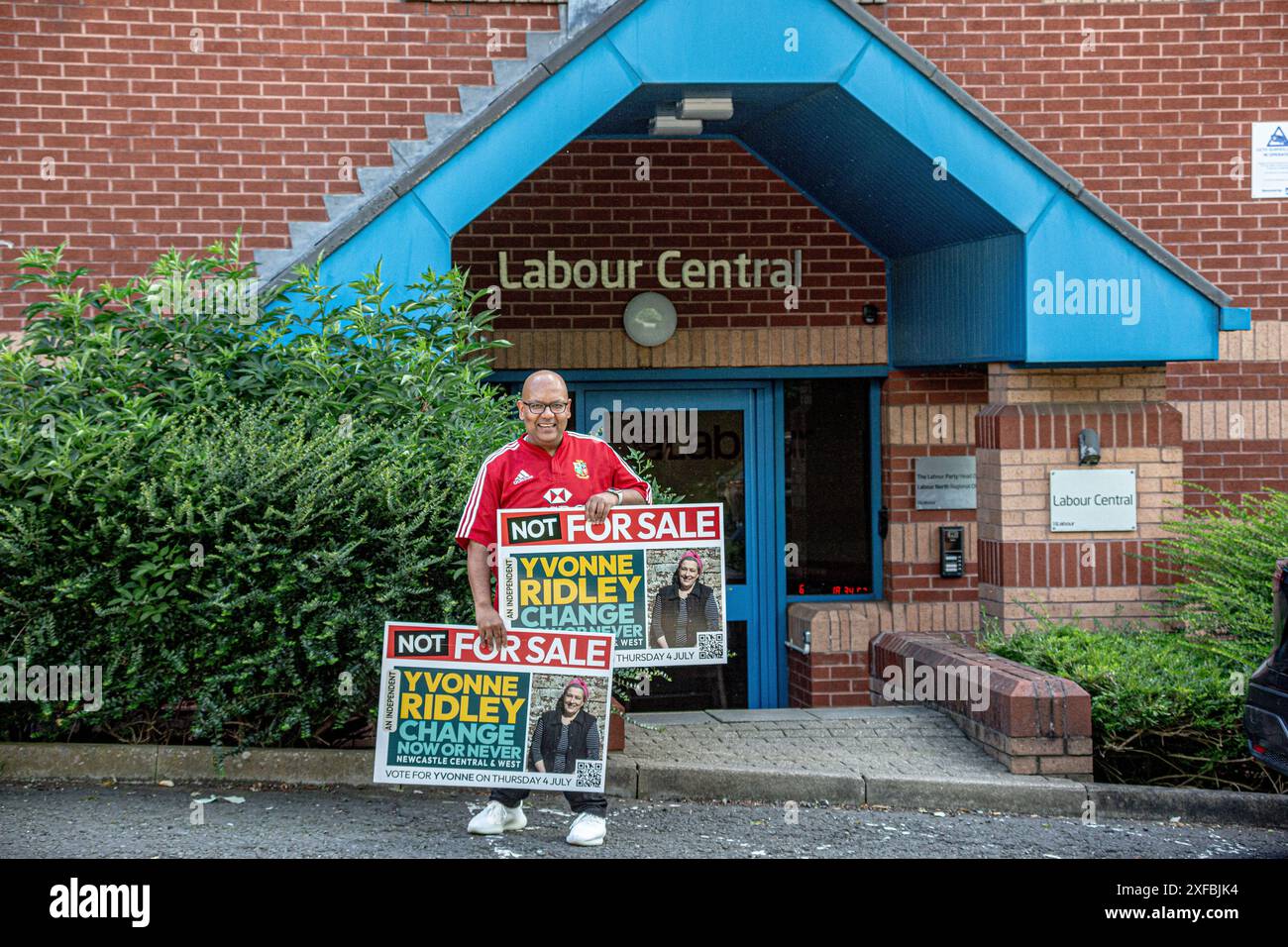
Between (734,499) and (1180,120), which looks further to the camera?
(734,499)

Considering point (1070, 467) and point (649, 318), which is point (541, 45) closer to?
point (649, 318)

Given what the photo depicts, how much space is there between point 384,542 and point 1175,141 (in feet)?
21.5

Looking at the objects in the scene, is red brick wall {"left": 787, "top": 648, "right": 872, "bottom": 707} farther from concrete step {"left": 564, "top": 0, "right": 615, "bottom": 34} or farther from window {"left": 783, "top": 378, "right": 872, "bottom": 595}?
concrete step {"left": 564, "top": 0, "right": 615, "bottom": 34}

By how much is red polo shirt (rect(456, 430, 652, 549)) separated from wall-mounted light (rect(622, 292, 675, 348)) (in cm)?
420

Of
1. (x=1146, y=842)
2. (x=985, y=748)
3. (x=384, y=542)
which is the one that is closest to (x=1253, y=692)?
(x=1146, y=842)

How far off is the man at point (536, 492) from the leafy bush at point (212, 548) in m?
0.66

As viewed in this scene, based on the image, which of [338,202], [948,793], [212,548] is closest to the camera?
[212,548]

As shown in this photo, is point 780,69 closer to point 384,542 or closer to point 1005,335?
point 1005,335

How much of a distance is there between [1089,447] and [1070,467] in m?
0.17

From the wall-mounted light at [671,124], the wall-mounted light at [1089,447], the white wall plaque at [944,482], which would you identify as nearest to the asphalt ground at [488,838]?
the wall-mounted light at [1089,447]

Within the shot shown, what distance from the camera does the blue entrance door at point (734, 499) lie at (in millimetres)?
10461

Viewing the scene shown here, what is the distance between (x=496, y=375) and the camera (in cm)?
1005

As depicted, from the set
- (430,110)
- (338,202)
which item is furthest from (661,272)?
(338,202)

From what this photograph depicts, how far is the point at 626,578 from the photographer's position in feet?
19.5
